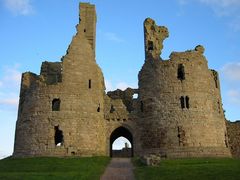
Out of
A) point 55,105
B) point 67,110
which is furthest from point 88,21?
point 67,110

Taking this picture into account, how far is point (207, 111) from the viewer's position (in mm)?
30344

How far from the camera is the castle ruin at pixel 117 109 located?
94.0 ft

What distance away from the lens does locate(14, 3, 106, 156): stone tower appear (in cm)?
2833

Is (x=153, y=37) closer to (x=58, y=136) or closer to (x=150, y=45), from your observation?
(x=150, y=45)

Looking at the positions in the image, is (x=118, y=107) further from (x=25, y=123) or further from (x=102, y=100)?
(x=25, y=123)

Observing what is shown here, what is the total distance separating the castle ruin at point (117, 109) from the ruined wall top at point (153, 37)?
17cm

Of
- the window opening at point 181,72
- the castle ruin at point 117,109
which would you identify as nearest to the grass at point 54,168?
the castle ruin at point 117,109

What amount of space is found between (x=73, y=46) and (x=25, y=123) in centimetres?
829

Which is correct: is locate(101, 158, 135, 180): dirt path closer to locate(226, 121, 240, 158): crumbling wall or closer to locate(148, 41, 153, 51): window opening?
locate(148, 41, 153, 51): window opening

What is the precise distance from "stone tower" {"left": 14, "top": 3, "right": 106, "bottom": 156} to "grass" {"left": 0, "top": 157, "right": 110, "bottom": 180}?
197 centimetres

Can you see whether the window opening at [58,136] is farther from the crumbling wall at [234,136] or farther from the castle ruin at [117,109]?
the crumbling wall at [234,136]

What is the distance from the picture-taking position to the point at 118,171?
21.4 meters

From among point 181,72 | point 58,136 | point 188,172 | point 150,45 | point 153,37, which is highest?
point 153,37

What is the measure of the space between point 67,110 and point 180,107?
33.3ft
